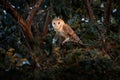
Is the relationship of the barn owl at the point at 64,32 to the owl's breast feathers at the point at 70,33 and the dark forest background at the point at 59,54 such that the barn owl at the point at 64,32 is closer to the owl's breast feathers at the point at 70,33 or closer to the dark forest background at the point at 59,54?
the owl's breast feathers at the point at 70,33

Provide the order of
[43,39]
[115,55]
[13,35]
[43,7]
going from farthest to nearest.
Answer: [43,7] < [43,39] < [13,35] < [115,55]

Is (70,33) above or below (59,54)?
above

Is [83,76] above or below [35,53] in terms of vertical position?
below

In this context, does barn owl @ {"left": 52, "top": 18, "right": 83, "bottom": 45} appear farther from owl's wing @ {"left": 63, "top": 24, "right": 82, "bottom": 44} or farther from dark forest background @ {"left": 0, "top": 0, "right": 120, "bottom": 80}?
dark forest background @ {"left": 0, "top": 0, "right": 120, "bottom": 80}

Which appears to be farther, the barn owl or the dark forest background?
the barn owl

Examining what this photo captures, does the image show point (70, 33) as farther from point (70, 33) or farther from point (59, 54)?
point (59, 54)

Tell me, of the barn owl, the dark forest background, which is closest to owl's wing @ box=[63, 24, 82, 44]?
the barn owl

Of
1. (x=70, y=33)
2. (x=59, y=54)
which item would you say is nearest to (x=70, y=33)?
(x=70, y=33)

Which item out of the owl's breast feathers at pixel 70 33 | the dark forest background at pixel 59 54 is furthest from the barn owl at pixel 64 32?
the dark forest background at pixel 59 54

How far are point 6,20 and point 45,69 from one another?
197 cm

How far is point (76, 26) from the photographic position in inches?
250

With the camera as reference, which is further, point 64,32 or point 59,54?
point 64,32

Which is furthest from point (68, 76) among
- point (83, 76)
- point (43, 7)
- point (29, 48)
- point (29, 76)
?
point (43, 7)

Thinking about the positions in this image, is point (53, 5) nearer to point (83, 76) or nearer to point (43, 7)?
point (43, 7)
